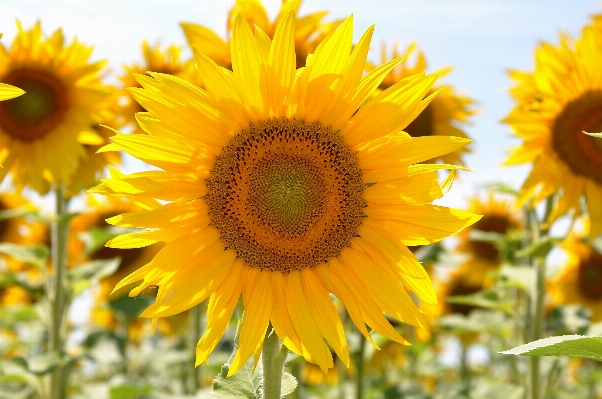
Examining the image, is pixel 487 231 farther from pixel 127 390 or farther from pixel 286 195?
pixel 286 195

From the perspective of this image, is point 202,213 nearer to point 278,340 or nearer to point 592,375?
point 278,340

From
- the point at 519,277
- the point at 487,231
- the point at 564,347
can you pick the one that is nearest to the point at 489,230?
the point at 487,231

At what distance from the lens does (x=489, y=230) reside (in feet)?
24.8

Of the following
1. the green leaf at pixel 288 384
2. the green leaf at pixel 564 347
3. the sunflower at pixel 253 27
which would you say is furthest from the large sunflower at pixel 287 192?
the sunflower at pixel 253 27

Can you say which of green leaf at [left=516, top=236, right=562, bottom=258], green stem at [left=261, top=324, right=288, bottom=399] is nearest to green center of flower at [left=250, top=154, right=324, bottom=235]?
green stem at [left=261, top=324, right=288, bottom=399]

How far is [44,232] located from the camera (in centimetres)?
751

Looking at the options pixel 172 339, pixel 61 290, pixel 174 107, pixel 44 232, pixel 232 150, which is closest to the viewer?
pixel 174 107

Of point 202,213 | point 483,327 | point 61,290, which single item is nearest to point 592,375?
point 483,327

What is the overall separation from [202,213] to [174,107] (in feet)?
1.43

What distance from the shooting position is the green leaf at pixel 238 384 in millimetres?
2461

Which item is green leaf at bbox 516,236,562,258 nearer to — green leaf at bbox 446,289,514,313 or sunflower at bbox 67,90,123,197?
green leaf at bbox 446,289,514,313

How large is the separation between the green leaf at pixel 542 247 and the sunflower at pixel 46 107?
278 cm

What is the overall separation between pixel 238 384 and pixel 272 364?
23 cm

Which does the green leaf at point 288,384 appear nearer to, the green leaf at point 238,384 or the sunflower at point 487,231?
the green leaf at point 238,384
